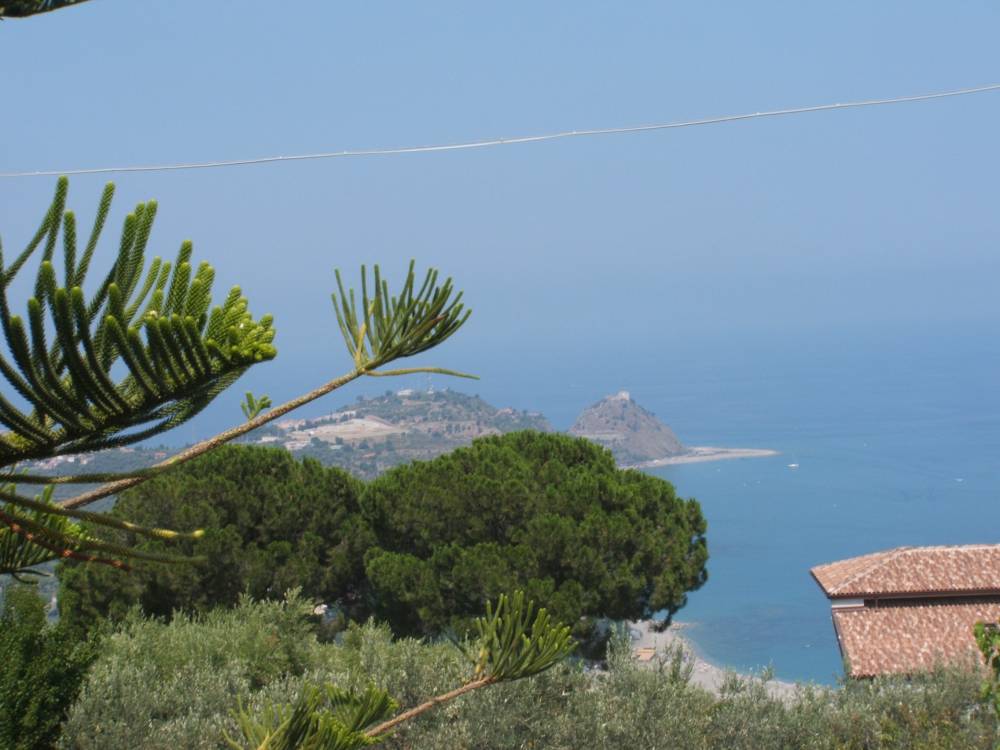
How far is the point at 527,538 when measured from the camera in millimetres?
12156

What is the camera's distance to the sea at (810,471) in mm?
39594

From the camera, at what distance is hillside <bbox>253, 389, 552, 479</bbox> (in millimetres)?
49125

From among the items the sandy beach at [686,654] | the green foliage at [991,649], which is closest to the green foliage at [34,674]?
the sandy beach at [686,654]

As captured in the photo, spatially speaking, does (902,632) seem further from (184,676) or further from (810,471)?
(810,471)

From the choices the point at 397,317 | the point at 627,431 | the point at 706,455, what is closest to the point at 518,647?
the point at 397,317

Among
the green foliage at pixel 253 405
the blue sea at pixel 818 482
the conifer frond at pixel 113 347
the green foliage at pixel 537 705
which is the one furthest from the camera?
the blue sea at pixel 818 482

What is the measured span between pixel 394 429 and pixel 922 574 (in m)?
46.4

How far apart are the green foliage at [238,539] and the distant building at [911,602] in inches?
240

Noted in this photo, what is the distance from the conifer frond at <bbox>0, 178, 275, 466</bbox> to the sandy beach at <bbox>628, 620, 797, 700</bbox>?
613cm

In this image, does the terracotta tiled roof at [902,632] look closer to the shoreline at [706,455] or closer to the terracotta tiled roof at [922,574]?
the terracotta tiled roof at [922,574]

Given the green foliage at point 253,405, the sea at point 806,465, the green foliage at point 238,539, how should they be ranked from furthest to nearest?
the sea at point 806,465
the green foliage at point 238,539
the green foliage at point 253,405

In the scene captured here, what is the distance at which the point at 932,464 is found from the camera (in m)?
78.2

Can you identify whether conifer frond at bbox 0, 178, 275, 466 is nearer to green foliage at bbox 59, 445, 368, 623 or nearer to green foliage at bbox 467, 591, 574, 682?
green foliage at bbox 467, 591, 574, 682

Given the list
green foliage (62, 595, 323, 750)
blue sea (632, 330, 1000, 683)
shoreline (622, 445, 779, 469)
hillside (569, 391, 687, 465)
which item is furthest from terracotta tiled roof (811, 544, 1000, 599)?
shoreline (622, 445, 779, 469)
